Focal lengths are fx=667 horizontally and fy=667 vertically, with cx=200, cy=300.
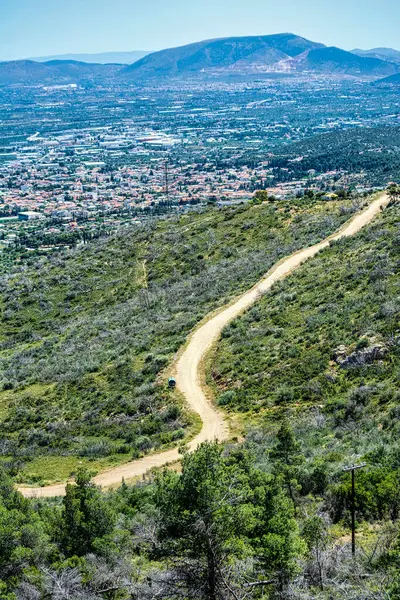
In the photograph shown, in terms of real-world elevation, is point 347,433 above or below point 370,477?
below

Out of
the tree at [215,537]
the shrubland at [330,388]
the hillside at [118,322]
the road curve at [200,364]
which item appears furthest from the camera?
the hillside at [118,322]

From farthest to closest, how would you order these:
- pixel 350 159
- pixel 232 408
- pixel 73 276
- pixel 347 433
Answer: pixel 350 159 → pixel 73 276 → pixel 232 408 → pixel 347 433

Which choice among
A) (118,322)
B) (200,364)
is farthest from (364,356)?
(118,322)

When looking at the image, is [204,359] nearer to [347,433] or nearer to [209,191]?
[347,433]

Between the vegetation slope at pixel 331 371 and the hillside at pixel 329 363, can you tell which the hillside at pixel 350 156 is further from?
the vegetation slope at pixel 331 371

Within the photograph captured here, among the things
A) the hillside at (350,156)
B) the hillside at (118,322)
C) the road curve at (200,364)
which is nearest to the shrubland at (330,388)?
the road curve at (200,364)

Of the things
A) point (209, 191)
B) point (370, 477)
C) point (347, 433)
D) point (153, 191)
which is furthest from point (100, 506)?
point (153, 191)
